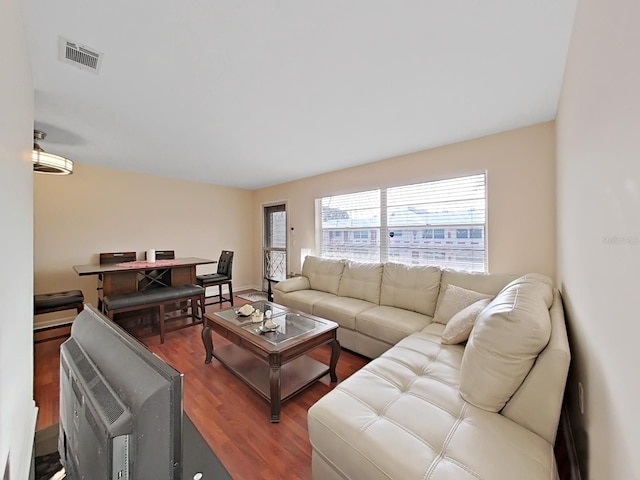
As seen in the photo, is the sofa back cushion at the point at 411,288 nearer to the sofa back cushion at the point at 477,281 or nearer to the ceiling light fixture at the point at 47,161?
the sofa back cushion at the point at 477,281

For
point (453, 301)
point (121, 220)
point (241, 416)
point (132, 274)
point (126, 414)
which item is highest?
point (121, 220)

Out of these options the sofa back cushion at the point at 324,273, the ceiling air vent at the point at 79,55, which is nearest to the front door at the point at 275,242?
the sofa back cushion at the point at 324,273

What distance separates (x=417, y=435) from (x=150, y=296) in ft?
10.1

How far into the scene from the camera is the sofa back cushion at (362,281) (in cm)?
304

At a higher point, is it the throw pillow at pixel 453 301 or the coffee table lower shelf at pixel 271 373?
the throw pillow at pixel 453 301

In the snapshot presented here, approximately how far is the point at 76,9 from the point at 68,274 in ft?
12.3

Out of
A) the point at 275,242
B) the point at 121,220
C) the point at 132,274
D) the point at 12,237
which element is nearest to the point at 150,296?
the point at 132,274

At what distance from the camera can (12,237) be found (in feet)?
3.76

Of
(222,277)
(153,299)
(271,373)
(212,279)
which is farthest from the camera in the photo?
(222,277)

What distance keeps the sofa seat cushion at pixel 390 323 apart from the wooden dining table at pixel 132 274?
8.50 ft

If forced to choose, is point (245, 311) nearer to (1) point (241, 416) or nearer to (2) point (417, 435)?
(1) point (241, 416)

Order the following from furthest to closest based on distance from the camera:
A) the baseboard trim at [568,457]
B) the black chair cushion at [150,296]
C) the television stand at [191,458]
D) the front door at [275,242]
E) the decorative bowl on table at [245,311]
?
the front door at [275,242], the black chair cushion at [150,296], the decorative bowl on table at [245,311], the baseboard trim at [568,457], the television stand at [191,458]

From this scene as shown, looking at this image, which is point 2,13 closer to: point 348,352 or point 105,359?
point 105,359

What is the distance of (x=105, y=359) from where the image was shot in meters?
0.55
